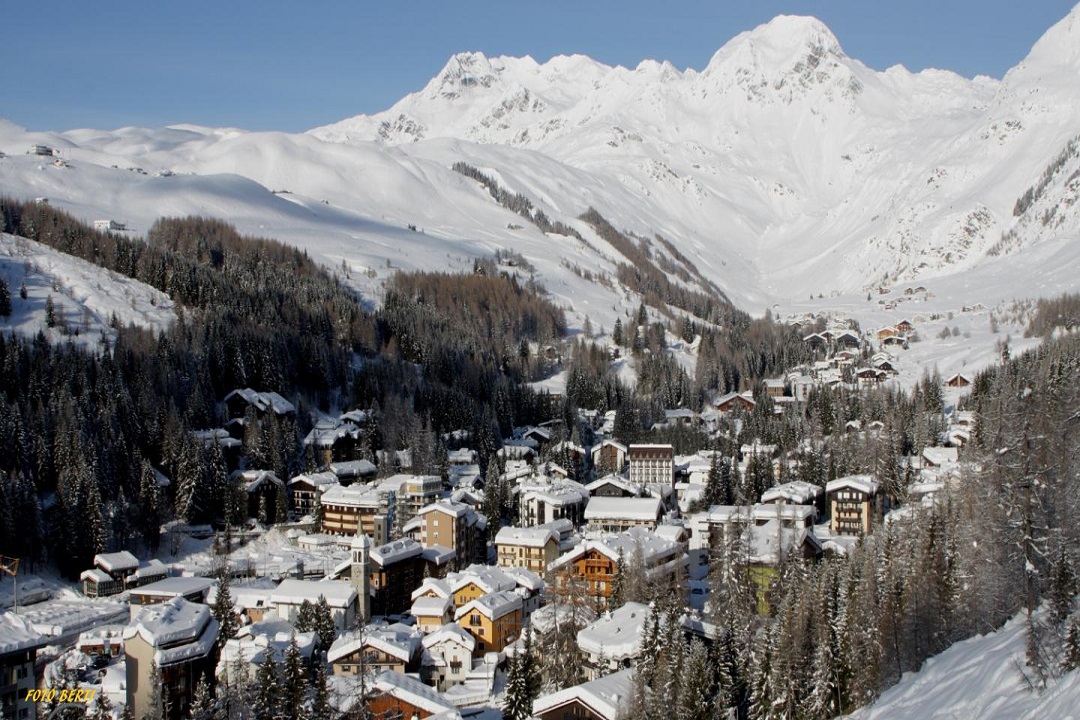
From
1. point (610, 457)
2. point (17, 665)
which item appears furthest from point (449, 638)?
point (610, 457)

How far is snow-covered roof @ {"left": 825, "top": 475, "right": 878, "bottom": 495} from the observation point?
199 ft

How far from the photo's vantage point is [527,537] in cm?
5650

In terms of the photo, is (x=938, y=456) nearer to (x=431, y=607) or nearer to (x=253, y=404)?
(x=431, y=607)

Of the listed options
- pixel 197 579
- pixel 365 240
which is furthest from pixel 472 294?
pixel 197 579

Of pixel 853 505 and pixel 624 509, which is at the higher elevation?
pixel 853 505

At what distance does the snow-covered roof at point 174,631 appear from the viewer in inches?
1387

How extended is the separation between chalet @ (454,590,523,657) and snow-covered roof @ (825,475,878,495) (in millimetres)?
25090

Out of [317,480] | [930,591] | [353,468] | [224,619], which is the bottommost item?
[353,468]

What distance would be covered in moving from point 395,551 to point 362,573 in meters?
3.57

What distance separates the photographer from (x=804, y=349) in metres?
130

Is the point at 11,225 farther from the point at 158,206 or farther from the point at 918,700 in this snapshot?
the point at 918,700

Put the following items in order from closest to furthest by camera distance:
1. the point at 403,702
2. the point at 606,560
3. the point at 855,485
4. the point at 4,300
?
the point at 403,702, the point at 606,560, the point at 855,485, the point at 4,300

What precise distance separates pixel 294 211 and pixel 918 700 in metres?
184

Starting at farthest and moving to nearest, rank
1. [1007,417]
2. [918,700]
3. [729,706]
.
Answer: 1. [729,706]
2. [1007,417]
3. [918,700]
